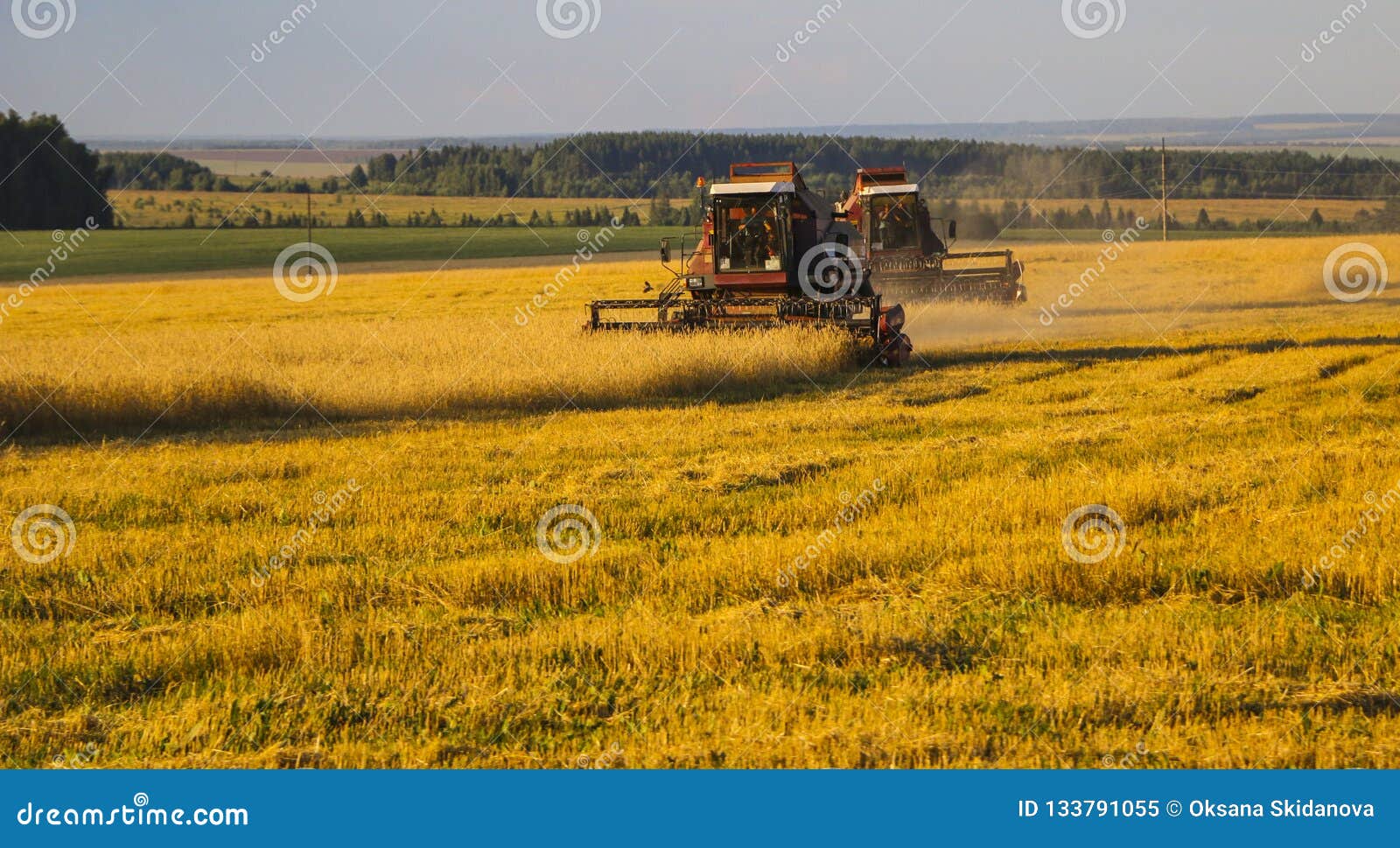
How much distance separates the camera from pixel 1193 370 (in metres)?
18.5

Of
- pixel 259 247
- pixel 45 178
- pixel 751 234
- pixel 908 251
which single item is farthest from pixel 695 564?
pixel 45 178

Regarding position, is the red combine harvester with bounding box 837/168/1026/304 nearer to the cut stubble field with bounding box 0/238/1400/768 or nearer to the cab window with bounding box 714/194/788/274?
the cab window with bounding box 714/194/788/274

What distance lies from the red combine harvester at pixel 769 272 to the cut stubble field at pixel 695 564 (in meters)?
1.84

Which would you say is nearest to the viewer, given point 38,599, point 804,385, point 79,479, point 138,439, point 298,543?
point 38,599

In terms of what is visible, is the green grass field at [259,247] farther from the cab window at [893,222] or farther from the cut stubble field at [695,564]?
the cut stubble field at [695,564]

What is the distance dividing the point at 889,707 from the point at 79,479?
8482mm

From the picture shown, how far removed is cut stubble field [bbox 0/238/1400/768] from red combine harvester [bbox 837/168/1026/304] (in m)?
12.0

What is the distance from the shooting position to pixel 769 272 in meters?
21.8

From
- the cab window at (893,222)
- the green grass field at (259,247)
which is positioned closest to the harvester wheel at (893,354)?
the cab window at (893,222)

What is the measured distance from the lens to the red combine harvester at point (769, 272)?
66.3ft

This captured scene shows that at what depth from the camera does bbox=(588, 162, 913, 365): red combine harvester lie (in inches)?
796

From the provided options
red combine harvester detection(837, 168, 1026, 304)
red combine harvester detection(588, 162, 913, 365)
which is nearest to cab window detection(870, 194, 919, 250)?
red combine harvester detection(837, 168, 1026, 304)

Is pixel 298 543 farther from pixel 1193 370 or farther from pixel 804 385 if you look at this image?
pixel 1193 370

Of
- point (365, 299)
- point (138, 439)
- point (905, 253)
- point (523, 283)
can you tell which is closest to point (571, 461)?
point (138, 439)
